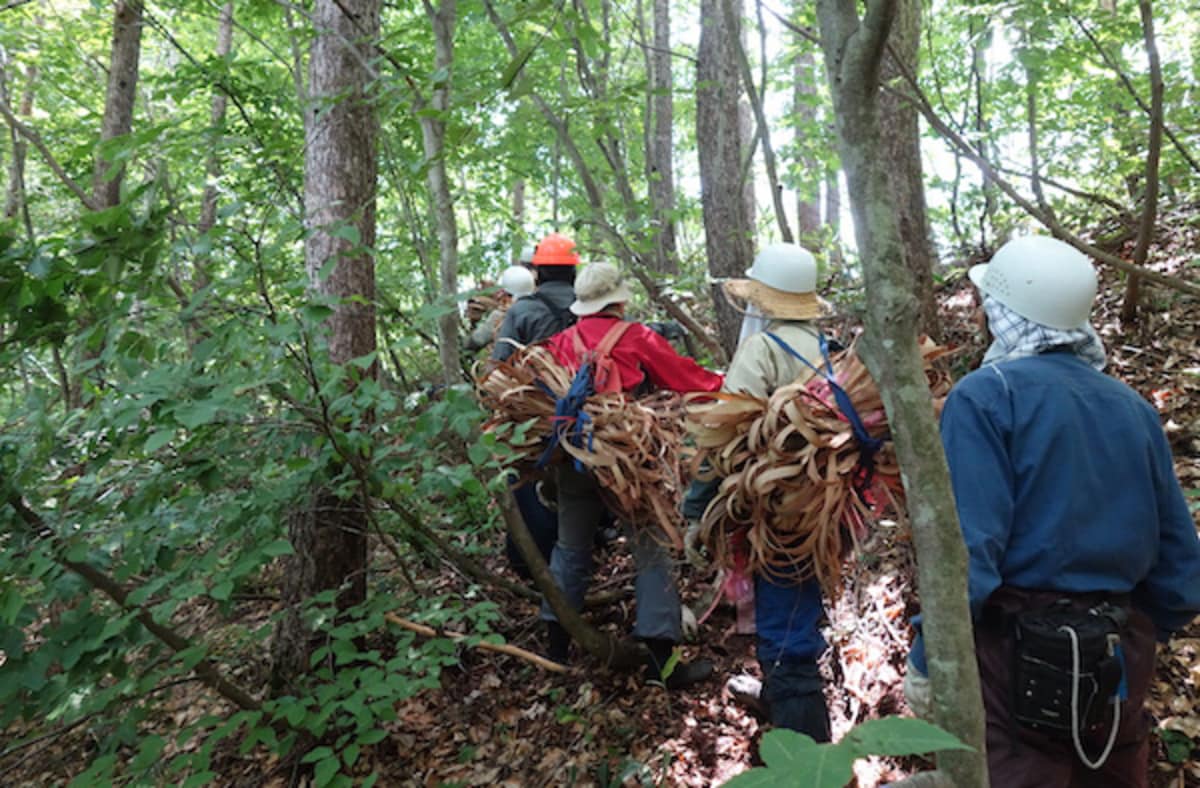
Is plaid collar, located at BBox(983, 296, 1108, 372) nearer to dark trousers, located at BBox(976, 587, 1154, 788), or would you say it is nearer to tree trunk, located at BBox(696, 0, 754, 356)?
dark trousers, located at BBox(976, 587, 1154, 788)

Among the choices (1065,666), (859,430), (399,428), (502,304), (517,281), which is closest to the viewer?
(1065,666)

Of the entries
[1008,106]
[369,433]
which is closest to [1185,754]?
[369,433]

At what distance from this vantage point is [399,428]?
9.50ft

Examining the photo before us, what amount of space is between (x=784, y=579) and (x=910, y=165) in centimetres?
354

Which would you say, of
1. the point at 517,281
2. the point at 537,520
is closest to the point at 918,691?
the point at 537,520

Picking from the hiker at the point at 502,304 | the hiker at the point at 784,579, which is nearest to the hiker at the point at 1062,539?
the hiker at the point at 784,579

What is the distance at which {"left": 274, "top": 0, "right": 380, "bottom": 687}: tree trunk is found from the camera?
374 cm

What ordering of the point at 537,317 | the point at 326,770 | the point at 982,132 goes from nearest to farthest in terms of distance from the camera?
the point at 326,770 < the point at 537,317 < the point at 982,132

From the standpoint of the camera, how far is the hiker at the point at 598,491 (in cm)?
385

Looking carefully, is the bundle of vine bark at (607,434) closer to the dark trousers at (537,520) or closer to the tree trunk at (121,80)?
the dark trousers at (537,520)

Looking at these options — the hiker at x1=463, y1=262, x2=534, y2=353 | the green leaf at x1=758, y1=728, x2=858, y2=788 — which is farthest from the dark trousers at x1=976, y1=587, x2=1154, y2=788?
the hiker at x1=463, y1=262, x2=534, y2=353

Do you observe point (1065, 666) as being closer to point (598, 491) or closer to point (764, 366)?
point (764, 366)

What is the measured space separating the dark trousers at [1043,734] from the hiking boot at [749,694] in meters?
1.49

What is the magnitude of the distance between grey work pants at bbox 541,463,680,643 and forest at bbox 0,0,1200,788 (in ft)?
0.73
